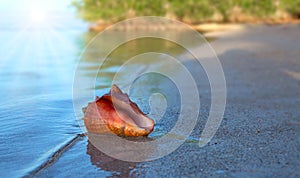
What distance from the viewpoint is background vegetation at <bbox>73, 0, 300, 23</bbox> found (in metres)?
16.4

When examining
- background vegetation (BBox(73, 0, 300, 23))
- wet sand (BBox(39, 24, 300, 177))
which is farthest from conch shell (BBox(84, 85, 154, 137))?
background vegetation (BBox(73, 0, 300, 23))

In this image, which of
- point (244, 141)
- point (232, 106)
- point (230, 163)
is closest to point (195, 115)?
point (232, 106)

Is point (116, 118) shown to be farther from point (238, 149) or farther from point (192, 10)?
point (192, 10)

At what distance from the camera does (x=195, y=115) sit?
3.19 m

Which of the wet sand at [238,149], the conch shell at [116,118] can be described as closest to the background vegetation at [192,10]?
the wet sand at [238,149]

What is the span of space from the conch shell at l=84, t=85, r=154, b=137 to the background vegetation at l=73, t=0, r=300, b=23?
14401 millimetres

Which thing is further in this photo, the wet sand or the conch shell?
the conch shell

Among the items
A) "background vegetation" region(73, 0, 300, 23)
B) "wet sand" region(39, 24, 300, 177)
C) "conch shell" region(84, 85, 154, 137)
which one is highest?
"conch shell" region(84, 85, 154, 137)

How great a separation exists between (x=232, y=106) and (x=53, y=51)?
596 centimetres

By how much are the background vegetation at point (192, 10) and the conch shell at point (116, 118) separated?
14.4 m

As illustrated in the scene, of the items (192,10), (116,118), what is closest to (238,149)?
(116,118)

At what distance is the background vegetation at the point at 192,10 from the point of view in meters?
16.4

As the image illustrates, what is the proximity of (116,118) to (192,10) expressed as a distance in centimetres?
1498

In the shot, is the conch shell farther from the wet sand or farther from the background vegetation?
the background vegetation
